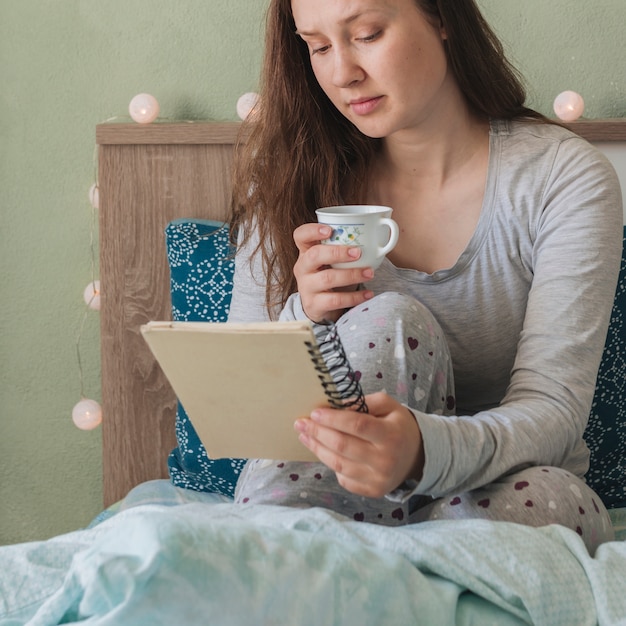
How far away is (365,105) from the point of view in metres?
1.20

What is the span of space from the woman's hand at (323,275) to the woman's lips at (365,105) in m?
0.22

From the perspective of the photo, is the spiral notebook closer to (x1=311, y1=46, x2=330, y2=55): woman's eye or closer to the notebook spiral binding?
the notebook spiral binding

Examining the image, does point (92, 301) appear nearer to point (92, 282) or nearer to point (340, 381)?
point (92, 282)

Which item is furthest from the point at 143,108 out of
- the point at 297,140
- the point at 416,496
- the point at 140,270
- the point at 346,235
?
the point at 416,496

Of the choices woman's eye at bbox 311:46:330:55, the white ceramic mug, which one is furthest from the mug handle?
woman's eye at bbox 311:46:330:55

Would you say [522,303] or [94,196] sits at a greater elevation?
[94,196]

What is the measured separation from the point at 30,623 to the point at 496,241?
808mm

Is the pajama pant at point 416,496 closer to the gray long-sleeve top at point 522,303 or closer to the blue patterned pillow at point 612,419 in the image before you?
the gray long-sleeve top at point 522,303

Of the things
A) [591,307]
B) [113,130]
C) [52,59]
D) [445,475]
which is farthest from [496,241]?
[52,59]

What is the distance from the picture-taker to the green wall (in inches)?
66.4

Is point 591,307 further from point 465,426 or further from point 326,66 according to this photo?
point 326,66

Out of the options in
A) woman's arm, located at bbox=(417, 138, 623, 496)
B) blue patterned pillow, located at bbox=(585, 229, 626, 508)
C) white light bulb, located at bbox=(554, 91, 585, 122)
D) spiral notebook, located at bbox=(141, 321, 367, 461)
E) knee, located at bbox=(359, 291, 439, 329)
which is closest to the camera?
spiral notebook, located at bbox=(141, 321, 367, 461)

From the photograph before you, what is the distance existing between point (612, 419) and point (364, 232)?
67cm

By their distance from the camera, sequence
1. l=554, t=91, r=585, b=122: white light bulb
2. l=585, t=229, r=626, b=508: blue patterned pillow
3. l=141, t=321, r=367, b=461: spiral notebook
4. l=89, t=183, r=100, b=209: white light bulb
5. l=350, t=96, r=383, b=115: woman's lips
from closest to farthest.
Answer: l=141, t=321, r=367, b=461: spiral notebook
l=350, t=96, r=383, b=115: woman's lips
l=585, t=229, r=626, b=508: blue patterned pillow
l=554, t=91, r=585, b=122: white light bulb
l=89, t=183, r=100, b=209: white light bulb
